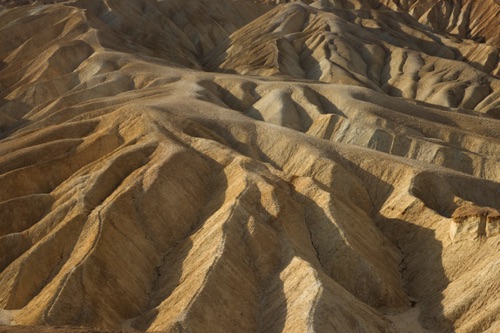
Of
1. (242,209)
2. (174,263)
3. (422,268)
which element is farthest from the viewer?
(422,268)

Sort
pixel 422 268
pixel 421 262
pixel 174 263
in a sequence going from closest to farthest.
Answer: pixel 174 263 < pixel 422 268 < pixel 421 262

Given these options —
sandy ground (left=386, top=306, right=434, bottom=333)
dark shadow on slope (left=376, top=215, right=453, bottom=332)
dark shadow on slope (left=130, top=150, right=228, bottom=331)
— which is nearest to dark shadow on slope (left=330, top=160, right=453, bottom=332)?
dark shadow on slope (left=376, top=215, right=453, bottom=332)

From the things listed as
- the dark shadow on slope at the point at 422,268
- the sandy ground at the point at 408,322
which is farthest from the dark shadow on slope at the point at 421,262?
the sandy ground at the point at 408,322

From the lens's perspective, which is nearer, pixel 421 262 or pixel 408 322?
pixel 408 322

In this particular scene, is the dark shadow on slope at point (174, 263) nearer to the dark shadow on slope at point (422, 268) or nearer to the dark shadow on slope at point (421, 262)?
the dark shadow on slope at point (421, 262)

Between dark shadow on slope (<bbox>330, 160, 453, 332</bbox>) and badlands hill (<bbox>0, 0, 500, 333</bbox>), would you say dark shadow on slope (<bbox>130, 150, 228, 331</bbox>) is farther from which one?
dark shadow on slope (<bbox>330, 160, 453, 332</bbox>)

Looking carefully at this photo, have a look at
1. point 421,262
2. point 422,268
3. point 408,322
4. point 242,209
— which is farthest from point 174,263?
point 421,262

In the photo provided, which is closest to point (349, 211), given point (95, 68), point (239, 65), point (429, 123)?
point (429, 123)

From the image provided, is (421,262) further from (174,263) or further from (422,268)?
(174,263)

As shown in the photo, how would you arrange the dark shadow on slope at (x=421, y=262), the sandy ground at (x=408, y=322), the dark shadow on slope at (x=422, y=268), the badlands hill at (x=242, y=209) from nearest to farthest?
the badlands hill at (x=242, y=209) → the sandy ground at (x=408, y=322) → the dark shadow on slope at (x=422, y=268) → the dark shadow on slope at (x=421, y=262)

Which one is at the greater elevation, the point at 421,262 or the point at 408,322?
the point at 408,322
